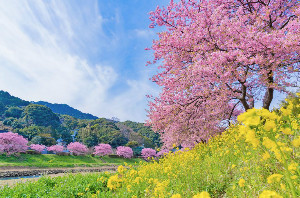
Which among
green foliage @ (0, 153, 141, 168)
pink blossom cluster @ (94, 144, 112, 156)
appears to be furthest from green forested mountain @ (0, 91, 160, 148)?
green foliage @ (0, 153, 141, 168)

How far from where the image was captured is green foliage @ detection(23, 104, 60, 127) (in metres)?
67.4

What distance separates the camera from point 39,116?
7044 cm

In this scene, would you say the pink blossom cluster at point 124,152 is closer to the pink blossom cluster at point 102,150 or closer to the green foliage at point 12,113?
the pink blossom cluster at point 102,150

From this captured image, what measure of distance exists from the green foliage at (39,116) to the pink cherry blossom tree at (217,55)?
237 ft

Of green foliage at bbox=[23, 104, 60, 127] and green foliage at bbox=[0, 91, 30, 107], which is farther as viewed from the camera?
green foliage at bbox=[0, 91, 30, 107]

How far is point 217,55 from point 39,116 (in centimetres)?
7999

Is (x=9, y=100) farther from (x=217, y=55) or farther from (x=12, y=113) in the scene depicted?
(x=217, y=55)

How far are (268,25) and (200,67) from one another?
4.07 metres

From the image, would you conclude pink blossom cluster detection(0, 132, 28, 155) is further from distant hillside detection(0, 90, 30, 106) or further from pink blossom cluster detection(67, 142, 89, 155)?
distant hillside detection(0, 90, 30, 106)

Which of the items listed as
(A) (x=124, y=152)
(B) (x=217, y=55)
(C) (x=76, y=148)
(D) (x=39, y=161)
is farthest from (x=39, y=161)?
(B) (x=217, y=55)

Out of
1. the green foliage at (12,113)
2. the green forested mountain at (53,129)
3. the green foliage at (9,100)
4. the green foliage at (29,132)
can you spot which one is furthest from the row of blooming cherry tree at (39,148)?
the green foliage at (9,100)

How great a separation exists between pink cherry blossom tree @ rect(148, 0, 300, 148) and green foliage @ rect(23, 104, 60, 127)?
72.3 metres

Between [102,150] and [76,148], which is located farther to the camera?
[102,150]

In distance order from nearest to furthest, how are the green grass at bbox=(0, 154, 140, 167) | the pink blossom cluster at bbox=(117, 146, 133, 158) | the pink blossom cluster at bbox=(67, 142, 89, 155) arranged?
the green grass at bbox=(0, 154, 140, 167)
the pink blossom cluster at bbox=(67, 142, 89, 155)
the pink blossom cluster at bbox=(117, 146, 133, 158)
